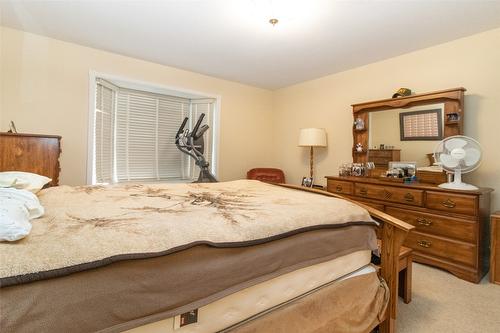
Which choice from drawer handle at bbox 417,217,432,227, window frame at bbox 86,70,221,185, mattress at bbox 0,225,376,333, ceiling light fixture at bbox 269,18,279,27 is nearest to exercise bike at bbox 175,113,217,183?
window frame at bbox 86,70,221,185

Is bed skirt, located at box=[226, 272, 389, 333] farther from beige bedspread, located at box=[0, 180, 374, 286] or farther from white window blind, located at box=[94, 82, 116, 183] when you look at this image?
white window blind, located at box=[94, 82, 116, 183]

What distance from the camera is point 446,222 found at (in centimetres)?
227

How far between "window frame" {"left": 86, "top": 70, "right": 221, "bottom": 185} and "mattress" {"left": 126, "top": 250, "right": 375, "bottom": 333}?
2.86 m

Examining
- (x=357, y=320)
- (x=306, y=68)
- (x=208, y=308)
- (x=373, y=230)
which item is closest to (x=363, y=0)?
(x=306, y=68)

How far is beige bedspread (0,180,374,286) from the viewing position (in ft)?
2.17

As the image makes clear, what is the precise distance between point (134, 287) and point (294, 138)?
3.92m

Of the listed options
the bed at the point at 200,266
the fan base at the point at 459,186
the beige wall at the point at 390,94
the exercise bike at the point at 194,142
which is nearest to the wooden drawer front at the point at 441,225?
the fan base at the point at 459,186

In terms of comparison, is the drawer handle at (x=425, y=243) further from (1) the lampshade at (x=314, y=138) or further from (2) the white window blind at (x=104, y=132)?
(2) the white window blind at (x=104, y=132)

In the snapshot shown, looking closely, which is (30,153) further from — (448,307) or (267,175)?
(448,307)

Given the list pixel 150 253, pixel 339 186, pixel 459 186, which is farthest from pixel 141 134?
pixel 459 186

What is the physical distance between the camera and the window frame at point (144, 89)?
3.04 m

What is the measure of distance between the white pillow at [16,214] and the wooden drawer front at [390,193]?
2.88m

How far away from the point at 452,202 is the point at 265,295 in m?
2.14

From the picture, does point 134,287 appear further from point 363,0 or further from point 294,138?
point 294,138
